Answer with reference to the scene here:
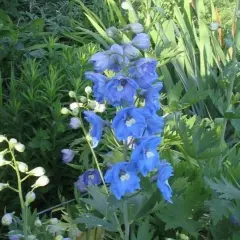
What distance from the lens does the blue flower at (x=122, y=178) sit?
5.24ft

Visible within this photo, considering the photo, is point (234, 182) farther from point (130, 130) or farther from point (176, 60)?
point (176, 60)

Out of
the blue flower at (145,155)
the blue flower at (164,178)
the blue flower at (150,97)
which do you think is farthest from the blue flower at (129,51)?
the blue flower at (164,178)

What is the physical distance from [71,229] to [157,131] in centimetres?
62

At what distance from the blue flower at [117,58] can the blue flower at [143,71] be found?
0.11 ft

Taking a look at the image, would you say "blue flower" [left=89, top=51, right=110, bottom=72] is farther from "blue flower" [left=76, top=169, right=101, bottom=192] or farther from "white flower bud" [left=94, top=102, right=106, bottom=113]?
"blue flower" [left=76, top=169, right=101, bottom=192]

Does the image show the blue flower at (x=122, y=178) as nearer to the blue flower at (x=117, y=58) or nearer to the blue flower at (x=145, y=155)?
the blue flower at (x=145, y=155)

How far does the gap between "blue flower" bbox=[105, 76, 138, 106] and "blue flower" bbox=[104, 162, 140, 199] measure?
7.2 inches

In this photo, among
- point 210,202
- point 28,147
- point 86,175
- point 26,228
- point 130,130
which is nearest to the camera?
point 130,130

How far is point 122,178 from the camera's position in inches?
63.0

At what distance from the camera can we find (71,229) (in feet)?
6.76

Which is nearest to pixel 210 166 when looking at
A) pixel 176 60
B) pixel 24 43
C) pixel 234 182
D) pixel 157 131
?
pixel 234 182

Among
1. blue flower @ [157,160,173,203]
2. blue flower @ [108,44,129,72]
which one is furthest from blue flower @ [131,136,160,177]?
blue flower @ [108,44,129,72]

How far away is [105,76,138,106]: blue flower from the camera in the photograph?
1539 mm

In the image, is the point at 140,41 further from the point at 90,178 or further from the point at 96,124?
the point at 90,178
